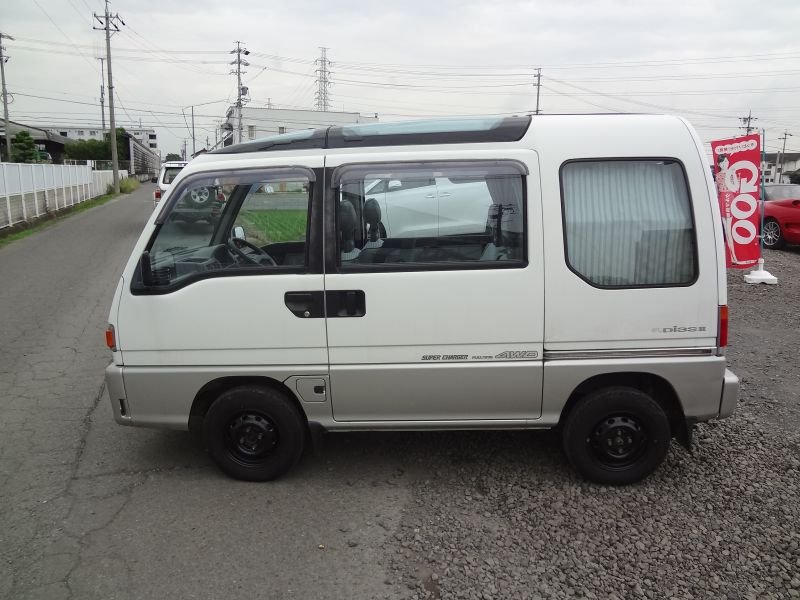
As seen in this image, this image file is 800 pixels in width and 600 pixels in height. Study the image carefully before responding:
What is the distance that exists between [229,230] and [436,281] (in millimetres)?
1426

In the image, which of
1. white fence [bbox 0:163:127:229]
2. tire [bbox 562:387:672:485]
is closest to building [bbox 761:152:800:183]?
white fence [bbox 0:163:127:229]

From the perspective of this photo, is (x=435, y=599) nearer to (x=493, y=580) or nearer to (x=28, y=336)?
(x=493, y=580)

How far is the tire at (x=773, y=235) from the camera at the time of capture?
15.0 metres

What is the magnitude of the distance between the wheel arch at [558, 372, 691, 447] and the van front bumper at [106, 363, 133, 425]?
2.75 metres

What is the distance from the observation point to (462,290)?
3.70m

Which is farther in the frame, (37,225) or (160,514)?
(37,225)

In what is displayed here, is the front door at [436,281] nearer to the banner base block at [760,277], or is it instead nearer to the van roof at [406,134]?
the van roof at [406,134]

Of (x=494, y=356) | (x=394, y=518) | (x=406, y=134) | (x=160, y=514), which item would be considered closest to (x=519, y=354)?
(x=494, y=356)

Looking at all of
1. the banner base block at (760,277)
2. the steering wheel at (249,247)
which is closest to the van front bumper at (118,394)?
the steering wheel at (249,247)

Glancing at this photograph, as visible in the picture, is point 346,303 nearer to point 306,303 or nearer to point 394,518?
point 306,303

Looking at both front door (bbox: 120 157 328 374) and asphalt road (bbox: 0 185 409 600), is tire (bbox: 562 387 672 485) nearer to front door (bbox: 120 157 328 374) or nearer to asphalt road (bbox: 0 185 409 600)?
asphalt road (bbox: 0 185 409 600)

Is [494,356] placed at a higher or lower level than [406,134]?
lower

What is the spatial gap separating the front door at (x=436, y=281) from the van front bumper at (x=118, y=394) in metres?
1.34

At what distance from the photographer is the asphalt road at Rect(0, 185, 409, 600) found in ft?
10.2
